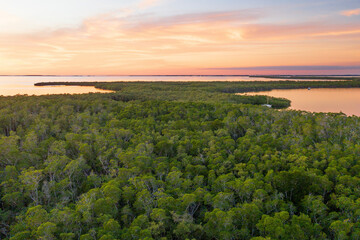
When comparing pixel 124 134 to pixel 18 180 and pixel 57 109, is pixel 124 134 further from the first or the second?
pixel 57 109

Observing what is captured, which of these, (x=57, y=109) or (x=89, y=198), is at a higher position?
(x=57, y=109)

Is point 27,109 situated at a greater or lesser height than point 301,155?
greater

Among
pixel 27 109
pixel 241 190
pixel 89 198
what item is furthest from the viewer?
pixel 27 109

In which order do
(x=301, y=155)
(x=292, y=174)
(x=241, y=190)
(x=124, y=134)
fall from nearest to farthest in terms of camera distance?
(x=241, y=190) < (x=292, y=174) < (x=301, y=155) < (x=124, y=134)

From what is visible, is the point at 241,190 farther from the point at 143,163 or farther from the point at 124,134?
the point at 124,134

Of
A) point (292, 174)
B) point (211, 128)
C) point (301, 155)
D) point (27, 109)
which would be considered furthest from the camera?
point (27, 109)

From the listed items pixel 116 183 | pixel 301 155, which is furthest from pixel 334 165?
pixel 116 183

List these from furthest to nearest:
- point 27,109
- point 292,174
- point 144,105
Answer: point 144,105 < point 27,109 < point 292,174

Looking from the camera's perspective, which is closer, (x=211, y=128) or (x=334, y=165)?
(x=334, y=165)

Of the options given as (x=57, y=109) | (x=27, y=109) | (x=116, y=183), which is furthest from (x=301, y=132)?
(x=27, y=109)
